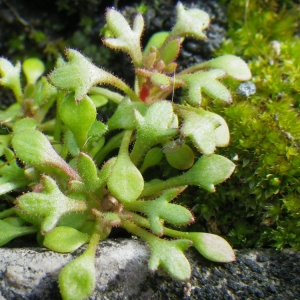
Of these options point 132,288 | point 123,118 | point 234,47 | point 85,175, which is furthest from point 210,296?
point 234,47

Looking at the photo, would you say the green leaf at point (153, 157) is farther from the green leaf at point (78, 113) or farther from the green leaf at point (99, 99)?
the green leaf at point (99, 99)

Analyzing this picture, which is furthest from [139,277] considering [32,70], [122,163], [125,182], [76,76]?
[32,70]

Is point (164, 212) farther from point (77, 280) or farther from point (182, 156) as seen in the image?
point (77, 280)

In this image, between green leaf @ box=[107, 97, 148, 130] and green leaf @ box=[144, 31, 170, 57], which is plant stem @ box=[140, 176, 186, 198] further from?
green leaf @ box=[144, 31, 170, 57]

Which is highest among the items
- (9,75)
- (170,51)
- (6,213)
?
(170,51)

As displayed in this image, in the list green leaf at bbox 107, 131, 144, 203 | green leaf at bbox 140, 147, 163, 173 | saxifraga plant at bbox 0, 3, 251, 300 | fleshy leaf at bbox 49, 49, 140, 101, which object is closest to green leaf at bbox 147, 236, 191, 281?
saxifraga plant at bbox 0, 3, 251, 300

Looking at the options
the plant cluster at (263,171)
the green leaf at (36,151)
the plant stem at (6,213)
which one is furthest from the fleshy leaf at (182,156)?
the plant stem at (6,213)
